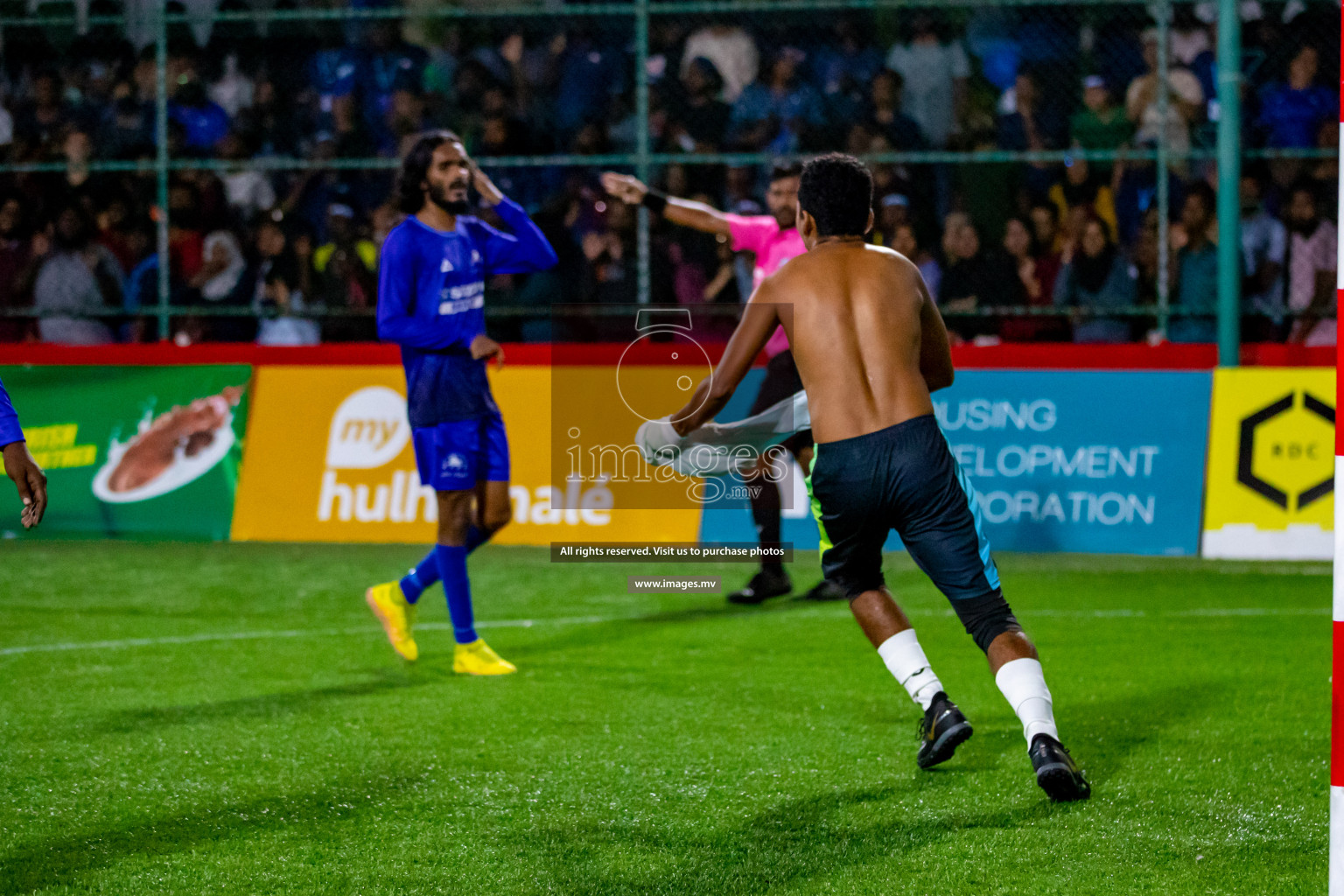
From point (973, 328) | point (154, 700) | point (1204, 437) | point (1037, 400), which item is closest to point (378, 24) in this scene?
point (973, 328)

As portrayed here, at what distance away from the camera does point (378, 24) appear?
509 inches

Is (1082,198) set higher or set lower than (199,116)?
lower

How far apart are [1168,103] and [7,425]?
978cm

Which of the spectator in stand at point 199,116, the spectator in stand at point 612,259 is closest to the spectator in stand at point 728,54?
the spectator in stand at point 612,259

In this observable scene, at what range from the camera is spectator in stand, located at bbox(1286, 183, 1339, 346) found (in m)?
11.0

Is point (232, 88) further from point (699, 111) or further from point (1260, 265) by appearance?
point (1260, 265)

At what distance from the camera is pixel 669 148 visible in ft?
40.2

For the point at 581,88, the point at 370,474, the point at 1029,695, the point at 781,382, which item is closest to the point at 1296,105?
the point at 781,382

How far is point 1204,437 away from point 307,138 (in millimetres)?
7341

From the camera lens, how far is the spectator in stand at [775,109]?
12023 mm

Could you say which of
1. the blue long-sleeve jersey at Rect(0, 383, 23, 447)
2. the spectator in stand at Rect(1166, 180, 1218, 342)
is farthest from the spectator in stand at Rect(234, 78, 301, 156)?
the blue long-sleeve jersey at Rect(0, 383, 23, 447)

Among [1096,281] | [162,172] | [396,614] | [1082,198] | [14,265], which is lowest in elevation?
[396,614]

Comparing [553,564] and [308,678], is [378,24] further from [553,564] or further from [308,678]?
[308,678]

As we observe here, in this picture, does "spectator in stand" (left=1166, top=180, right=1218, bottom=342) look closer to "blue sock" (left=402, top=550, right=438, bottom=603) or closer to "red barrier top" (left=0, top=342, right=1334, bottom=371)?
"red barrier top" (left=0, top=342, right=1334, bottom=371)
